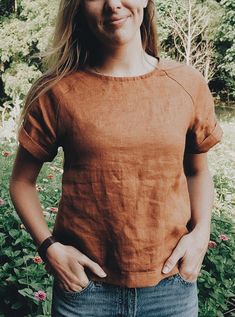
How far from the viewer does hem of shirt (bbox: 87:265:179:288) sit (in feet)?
4.28

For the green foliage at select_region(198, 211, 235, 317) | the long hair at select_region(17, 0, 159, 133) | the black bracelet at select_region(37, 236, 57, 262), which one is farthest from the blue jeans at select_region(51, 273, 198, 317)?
the green foliage at select_region(198, 211, 235, 317)

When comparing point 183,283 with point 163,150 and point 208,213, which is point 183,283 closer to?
point 208,213

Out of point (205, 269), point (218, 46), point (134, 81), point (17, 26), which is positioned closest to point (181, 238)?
point (134, 81)

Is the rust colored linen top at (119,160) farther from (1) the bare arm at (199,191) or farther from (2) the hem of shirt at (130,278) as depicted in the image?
(1) the bare arm at (199,191)

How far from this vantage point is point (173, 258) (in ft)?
4.46

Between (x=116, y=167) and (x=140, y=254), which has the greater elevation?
(x=116, y=167)

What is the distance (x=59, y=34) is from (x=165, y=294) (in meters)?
0.83

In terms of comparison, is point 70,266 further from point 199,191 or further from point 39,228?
point 199,191

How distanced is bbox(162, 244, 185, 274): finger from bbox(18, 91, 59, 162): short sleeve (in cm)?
46

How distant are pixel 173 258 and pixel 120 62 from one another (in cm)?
58

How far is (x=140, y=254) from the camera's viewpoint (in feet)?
4.29

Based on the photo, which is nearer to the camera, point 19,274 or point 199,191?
point 199,191

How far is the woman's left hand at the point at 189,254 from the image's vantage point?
1365 mm

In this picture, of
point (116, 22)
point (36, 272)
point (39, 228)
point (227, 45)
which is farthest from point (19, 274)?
point (227, 45)
